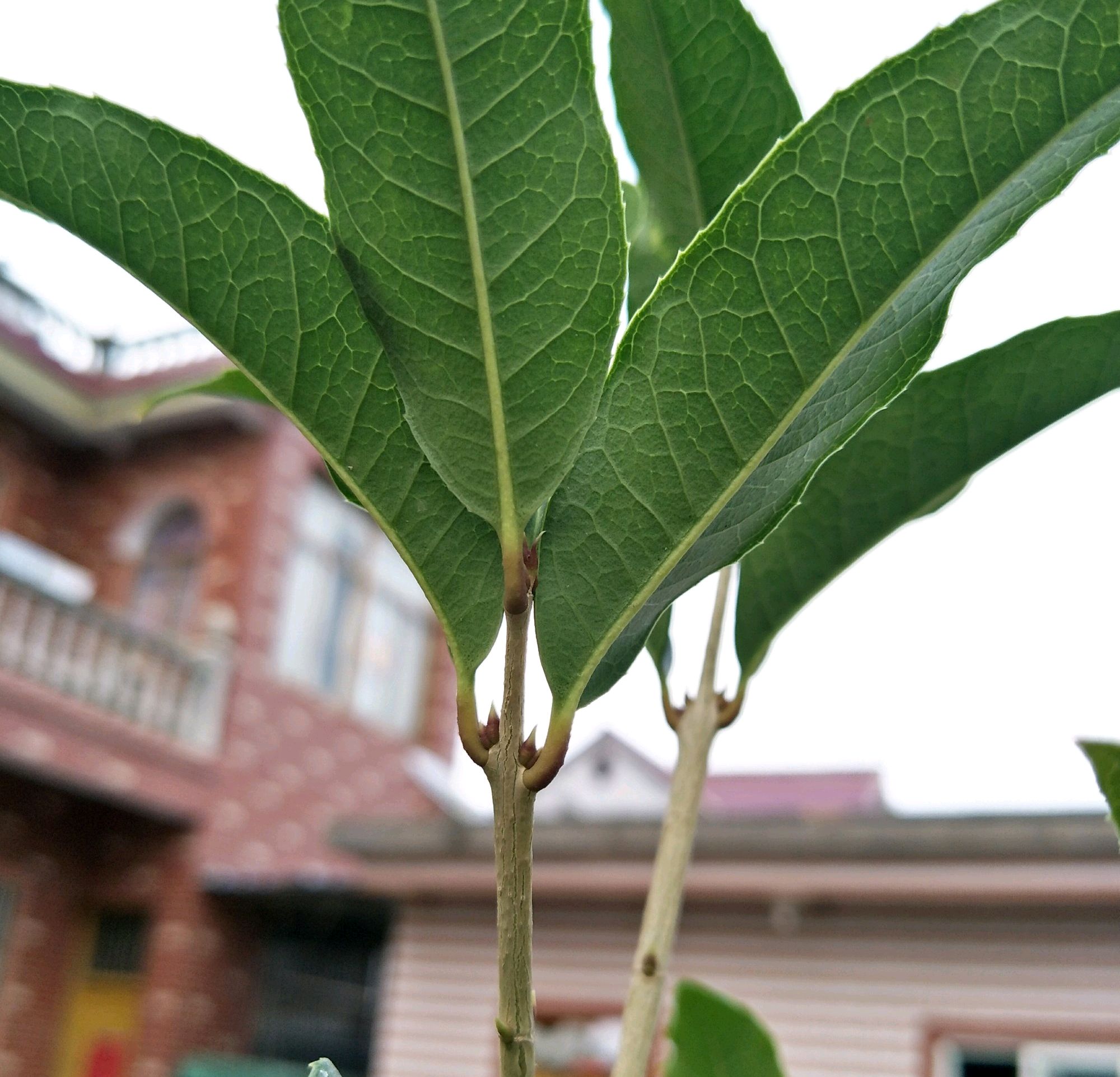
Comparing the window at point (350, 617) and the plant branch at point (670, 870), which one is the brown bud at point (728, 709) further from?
the window at point (350, 617)

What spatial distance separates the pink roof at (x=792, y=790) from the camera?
11273mm

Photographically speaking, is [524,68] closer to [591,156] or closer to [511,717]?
[591,156]

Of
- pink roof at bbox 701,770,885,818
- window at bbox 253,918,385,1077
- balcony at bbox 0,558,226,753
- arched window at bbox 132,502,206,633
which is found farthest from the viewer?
pink roof at bbox 701,770,885,818

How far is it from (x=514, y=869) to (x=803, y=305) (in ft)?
0.71

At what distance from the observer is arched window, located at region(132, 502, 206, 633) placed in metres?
9.91

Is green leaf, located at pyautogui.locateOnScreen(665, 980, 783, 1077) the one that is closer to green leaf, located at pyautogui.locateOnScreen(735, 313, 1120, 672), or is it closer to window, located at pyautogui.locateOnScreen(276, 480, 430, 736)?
green leaf, located at pyautogui.locateOnScreen(735, 313, 1120, 672)

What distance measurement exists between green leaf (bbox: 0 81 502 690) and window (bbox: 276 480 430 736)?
31.5 ft

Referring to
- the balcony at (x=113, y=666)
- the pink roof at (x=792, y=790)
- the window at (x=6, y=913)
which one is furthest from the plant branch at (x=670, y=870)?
→ the pink roof at (x=792, y=790)

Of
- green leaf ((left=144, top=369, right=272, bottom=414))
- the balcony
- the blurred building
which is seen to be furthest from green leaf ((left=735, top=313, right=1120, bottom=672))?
the balcony

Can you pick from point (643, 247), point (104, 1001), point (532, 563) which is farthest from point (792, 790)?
point (532, 563)

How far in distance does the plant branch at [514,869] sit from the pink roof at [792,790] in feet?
33.2

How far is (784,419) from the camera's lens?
1.46 feet

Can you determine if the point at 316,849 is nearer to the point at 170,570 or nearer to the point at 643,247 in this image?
the point at 170,570

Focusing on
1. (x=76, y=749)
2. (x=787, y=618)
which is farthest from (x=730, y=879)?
(x=787, y=618)
